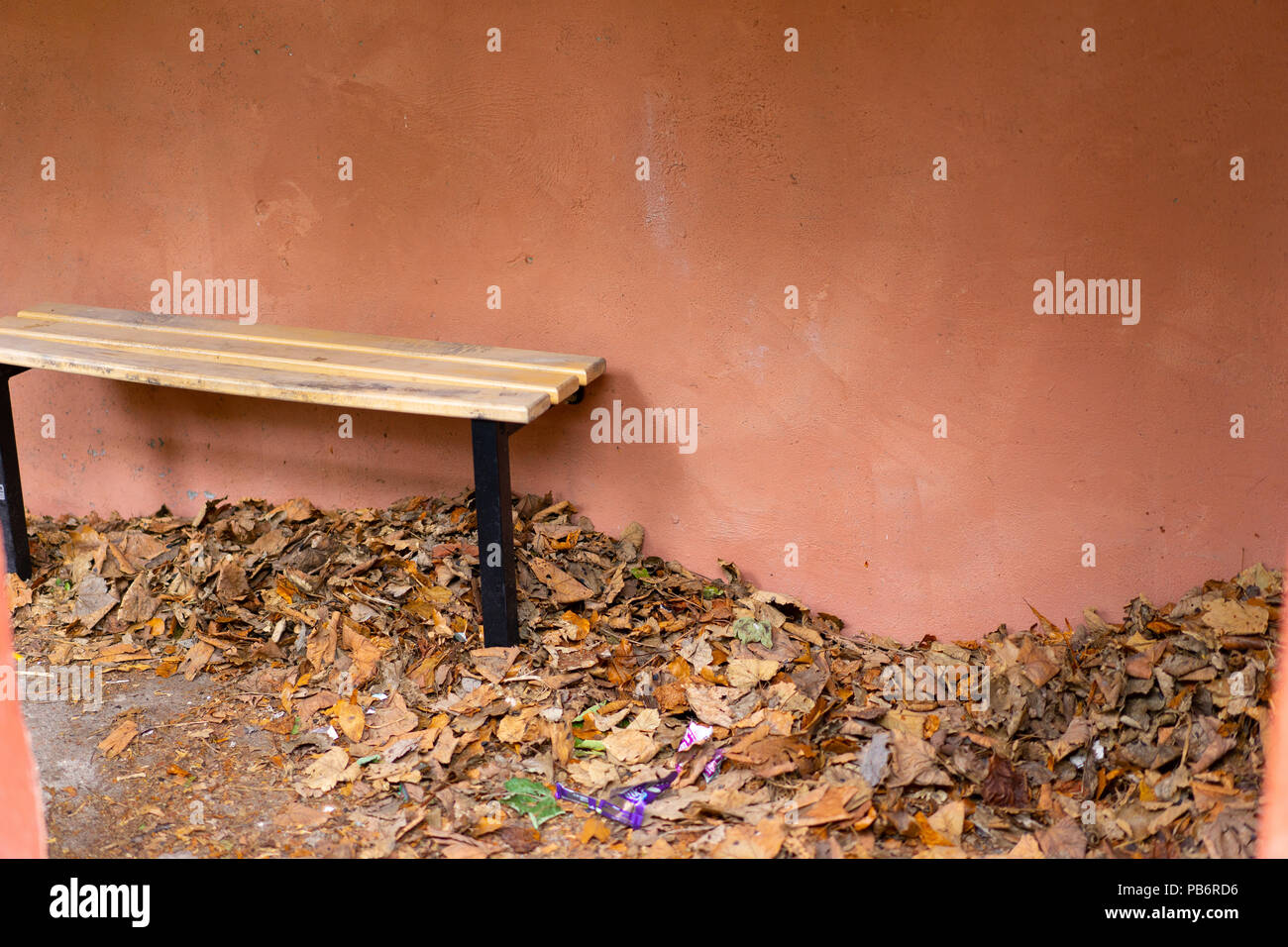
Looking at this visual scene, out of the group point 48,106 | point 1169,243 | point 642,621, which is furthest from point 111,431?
point 1169,243

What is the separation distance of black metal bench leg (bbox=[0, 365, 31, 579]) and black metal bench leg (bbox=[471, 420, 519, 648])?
210 cm

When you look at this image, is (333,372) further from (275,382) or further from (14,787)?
(14,787)

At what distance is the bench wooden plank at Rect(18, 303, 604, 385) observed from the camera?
13.7ft

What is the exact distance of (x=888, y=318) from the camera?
4.03 m

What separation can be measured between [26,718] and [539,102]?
288cm

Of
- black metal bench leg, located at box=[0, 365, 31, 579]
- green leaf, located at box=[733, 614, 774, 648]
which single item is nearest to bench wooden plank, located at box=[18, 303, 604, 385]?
black metal bench leg, located at box=[0, 365, 31, 579]

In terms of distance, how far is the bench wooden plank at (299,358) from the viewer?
13.0 feet

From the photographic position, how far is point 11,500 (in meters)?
4.67

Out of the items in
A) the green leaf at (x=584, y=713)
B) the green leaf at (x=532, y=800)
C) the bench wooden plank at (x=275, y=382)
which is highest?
the bench wooden plank at (x=275, y=382)

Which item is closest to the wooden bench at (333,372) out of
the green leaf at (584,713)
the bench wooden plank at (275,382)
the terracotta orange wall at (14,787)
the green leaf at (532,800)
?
the bench wooden plank at (275,382)

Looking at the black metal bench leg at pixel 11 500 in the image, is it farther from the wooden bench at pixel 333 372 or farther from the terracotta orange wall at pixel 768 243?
the terracotta orange wall at pixel 768 243

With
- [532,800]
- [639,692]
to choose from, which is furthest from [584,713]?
[532,800]
